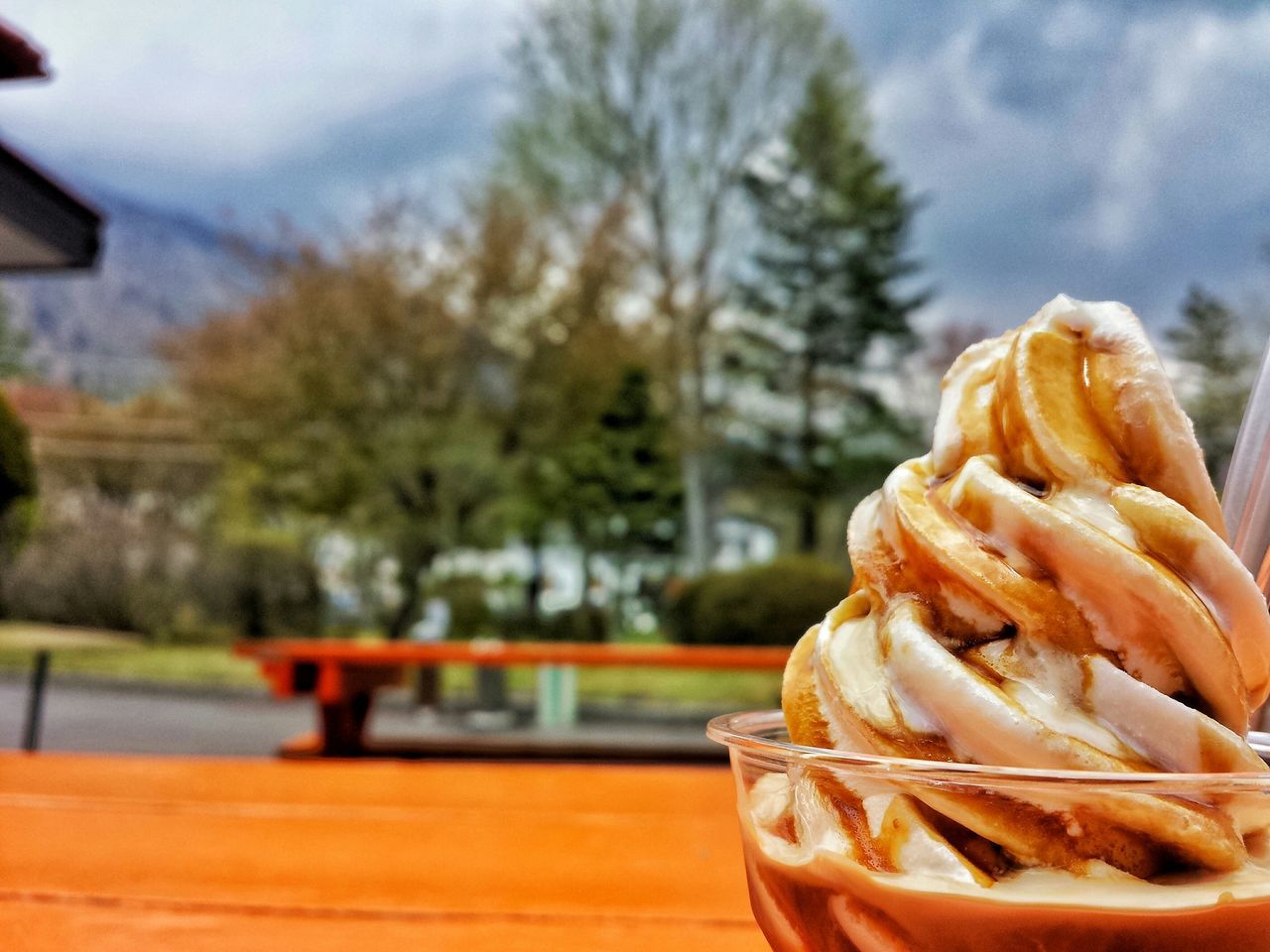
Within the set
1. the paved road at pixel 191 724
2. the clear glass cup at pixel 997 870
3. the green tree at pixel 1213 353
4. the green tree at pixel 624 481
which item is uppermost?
the green tree at pixel 1213 353

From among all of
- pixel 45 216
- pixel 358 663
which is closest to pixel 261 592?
pixel 358 663

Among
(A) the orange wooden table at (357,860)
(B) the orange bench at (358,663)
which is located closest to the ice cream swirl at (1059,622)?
(A) the orange wooden table at (357,860)

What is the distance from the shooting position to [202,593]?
895 centimetres

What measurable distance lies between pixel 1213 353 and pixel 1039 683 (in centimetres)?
909

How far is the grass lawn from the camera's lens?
8.32m

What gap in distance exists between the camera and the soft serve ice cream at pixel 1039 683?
1.26ft

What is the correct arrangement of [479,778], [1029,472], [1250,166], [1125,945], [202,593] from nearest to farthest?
[1125,945] → [1029,472] → [479,778] → [1250,166] → [202,593]

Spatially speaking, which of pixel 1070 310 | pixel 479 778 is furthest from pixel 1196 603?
pixel 479 778

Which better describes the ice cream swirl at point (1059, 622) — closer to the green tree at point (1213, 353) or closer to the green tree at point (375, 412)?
the green tree at point (1213, 353)

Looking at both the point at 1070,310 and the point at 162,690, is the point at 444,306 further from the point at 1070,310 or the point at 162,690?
the point at 1070,310

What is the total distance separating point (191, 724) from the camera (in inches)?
275

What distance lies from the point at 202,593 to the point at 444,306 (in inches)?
133

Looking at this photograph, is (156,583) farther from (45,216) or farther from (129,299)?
(45,216)

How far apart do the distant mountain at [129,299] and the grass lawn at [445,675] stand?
8.23ft
